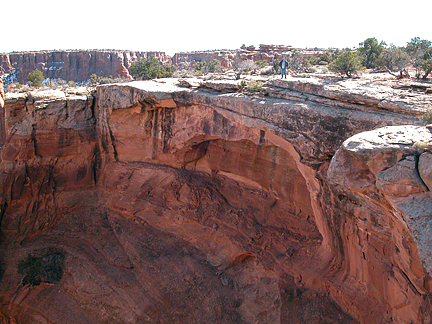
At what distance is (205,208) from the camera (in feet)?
38.5

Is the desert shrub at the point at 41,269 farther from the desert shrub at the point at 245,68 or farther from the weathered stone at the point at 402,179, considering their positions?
the weathered stone at the point at 402,179

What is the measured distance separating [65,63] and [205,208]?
1909 inches

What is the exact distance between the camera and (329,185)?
768 centimetres

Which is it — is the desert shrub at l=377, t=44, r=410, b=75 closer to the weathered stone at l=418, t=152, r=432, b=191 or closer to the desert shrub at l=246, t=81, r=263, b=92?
the desert shrub at l=246, t=81, r=263, b=92

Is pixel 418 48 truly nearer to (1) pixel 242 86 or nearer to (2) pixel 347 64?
(2) pixel 347 64

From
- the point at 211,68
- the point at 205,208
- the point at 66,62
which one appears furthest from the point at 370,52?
the point at 66,62

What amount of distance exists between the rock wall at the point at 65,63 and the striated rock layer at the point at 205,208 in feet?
130

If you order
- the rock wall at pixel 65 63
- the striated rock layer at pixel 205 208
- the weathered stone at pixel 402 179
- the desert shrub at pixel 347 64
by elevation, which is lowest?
the striated rock layer at pixel 205 208

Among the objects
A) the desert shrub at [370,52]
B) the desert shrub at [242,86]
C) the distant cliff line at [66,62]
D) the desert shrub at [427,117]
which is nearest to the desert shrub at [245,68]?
the desert shrub at [242,86]

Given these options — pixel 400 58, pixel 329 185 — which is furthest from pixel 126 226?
pixel 400 58

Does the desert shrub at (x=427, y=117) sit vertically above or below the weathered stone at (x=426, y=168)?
above

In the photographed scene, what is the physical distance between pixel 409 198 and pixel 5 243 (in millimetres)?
13944

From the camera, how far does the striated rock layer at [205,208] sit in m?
6.93

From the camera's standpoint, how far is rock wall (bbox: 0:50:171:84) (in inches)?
1875
